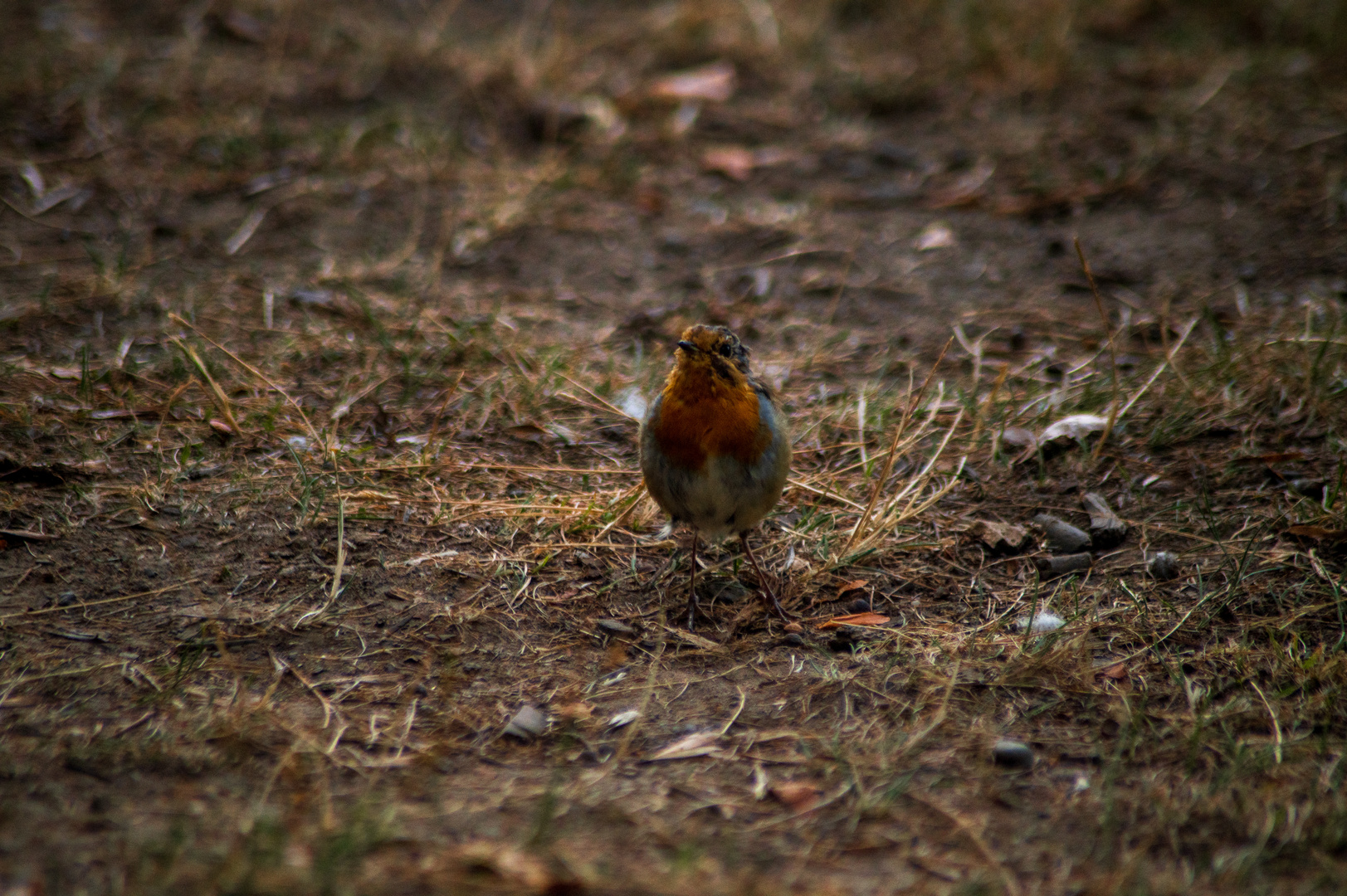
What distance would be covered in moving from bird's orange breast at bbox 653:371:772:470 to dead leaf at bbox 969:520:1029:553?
86 centimetres

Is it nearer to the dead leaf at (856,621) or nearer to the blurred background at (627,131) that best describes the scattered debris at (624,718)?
the dead leaf at (856,621)

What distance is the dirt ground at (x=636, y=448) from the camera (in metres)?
2.37

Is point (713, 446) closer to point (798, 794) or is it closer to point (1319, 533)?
point (798, 794)

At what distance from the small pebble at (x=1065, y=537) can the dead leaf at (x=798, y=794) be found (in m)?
1.50

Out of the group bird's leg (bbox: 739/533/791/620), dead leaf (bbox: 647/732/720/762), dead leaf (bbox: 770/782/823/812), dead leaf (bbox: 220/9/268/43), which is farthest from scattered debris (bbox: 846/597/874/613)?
dead leaf (bbox: 220/9/268/43)

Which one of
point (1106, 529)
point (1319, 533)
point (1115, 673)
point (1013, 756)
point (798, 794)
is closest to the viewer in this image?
point (798, 794)

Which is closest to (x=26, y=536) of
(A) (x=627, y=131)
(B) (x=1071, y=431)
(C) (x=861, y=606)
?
(C) (x=861, y=606)

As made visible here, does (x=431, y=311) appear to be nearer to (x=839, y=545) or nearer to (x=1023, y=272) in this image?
(x=839, y=545)

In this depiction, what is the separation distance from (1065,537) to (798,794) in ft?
5.12

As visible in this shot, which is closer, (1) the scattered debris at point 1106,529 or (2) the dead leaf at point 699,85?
(1) the scattered debris at point 1106,529

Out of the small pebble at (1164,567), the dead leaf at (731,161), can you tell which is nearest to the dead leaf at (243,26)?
the dead leaf at (731,161)

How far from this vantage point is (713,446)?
3.23 metres

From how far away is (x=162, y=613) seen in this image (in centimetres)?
301

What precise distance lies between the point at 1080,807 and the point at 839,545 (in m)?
1.28
